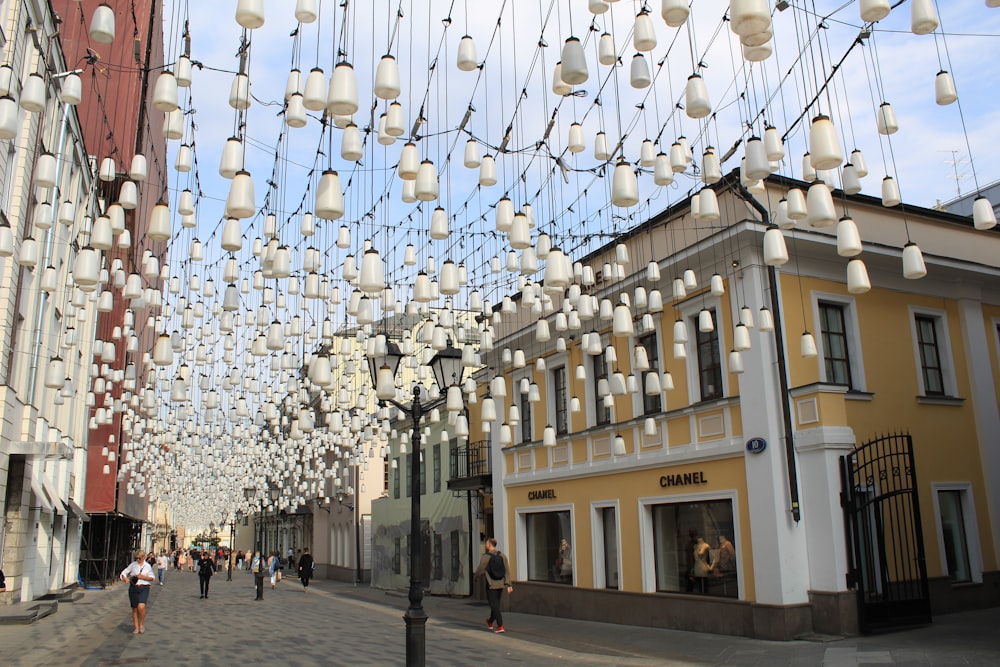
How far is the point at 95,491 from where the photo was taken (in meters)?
32.7

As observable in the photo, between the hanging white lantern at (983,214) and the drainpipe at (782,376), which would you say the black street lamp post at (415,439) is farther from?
the hanging white lantern at (983,214)

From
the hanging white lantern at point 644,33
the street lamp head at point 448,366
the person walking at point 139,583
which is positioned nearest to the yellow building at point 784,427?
the street lamp head at point 448,366

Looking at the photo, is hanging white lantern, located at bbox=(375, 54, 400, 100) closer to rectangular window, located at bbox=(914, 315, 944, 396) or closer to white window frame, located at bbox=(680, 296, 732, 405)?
white window frame, located at bbox=(680, 296, 732, 405)

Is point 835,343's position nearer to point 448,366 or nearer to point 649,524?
point 649,524

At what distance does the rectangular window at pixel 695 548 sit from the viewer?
603 inches

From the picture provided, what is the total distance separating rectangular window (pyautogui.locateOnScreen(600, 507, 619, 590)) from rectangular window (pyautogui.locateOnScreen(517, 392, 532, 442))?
3968 mm

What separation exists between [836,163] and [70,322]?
42.8 ft

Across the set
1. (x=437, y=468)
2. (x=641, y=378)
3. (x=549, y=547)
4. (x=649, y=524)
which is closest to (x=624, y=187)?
(x=641, y=378)

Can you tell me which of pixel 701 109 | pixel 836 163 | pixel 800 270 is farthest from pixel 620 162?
pixel 800 270

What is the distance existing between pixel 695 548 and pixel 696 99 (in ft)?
37.7

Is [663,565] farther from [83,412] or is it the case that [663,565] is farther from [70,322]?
[83,412]

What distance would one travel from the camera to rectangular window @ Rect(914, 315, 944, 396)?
16.7 metres

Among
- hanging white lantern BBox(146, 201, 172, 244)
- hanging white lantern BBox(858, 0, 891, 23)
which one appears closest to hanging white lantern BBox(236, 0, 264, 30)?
hanging white lantern BBox(146, 201, 172, 244)

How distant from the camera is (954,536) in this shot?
15.7m
